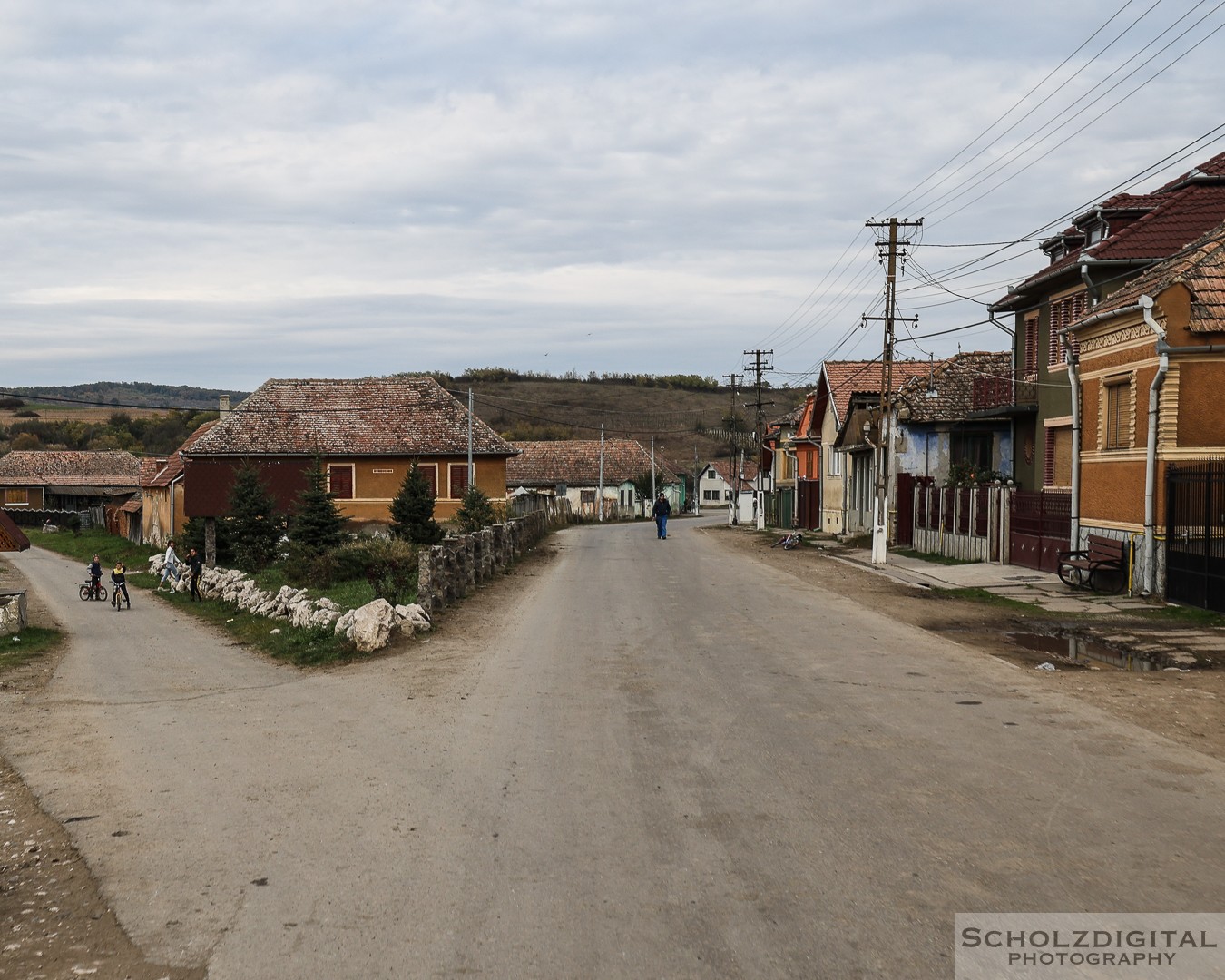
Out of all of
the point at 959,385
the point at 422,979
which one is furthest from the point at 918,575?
the point at 422,979

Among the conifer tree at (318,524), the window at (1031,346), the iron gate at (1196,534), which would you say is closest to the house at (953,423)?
the window at (1031,346)

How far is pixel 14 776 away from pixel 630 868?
5371 mm

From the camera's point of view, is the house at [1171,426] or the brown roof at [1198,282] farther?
the brown roof at [1198,282]

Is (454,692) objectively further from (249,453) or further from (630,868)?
(249,453)

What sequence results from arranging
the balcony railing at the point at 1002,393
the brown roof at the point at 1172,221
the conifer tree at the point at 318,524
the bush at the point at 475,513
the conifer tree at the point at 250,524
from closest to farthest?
the brown roof at the point at 1172,221, the conifer tree at the point at 318,524, the balcony railing at the point at 1002,393, the bush at the point at 475,513, the conifer tree at the point at 250,524

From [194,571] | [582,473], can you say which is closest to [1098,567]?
[194,571]

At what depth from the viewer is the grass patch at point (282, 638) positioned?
14.9 metres

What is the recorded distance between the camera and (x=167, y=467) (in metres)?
57.8

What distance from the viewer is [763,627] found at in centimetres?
1584

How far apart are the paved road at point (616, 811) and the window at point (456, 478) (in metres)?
35.4

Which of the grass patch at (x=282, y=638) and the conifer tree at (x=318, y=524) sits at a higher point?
the conifer tree at (x=318, y=524)

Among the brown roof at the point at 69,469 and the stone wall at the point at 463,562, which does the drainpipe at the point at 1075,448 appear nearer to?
the stone wall at the point at 463,562

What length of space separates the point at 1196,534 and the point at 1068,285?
42.3ft

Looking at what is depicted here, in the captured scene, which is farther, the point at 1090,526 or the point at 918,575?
the point at 918,575
